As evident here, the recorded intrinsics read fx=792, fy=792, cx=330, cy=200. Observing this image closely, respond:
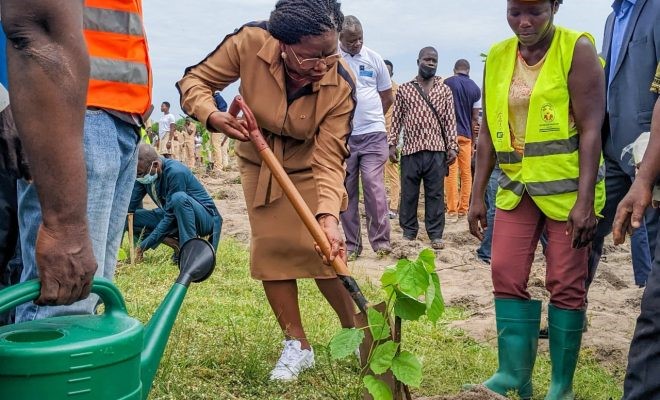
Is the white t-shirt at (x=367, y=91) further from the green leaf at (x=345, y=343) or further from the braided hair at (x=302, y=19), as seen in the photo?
the green leaf at (x=345, y=343)

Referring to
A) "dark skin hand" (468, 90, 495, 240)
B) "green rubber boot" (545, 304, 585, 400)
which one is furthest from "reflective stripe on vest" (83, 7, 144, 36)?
"green rubber boot" (545, 304, 585, 400)

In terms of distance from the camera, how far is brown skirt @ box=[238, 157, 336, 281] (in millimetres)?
3320

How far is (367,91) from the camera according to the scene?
6809 millimetres

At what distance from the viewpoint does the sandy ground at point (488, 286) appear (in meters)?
4.06

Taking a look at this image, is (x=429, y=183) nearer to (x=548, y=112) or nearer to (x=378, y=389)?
(x=548, y=112)

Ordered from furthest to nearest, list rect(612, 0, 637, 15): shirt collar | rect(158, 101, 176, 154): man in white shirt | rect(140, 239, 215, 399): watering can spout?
rect(158, 101, 176, 154): man in white shirt < rect(612, 0, 637, 15): shirt collar < rect(140, 239, 215, 399): watering can spout

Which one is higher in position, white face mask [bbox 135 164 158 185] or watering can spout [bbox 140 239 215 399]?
watering can spout [bbox 140 239 215 399]

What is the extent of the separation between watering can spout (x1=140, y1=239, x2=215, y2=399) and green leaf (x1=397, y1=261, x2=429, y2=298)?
578mm

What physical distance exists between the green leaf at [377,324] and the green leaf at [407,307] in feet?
0.18

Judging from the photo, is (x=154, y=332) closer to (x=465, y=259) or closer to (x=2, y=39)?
(x=2, y=39)

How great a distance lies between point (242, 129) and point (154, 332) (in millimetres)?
1249

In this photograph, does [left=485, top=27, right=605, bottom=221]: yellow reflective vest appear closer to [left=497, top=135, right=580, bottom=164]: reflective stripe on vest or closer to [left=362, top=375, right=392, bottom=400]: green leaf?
[left=497, top=135, right=580, bottom=164]: reflective stripe on vest

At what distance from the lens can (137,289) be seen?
509 cm

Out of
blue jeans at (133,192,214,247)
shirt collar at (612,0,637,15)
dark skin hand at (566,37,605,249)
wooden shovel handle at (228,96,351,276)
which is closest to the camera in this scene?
wooden shovel handle at (228,96,351,276)
